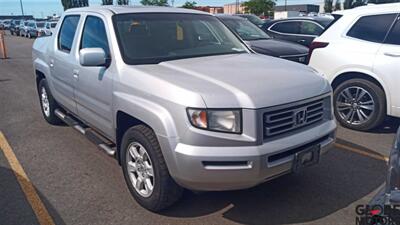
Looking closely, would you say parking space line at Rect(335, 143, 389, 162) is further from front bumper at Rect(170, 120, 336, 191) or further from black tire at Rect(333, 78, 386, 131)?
front bumper at Rect(170, 120, 336, 191)

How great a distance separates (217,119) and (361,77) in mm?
3675

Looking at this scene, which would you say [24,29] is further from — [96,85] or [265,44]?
[96,85]

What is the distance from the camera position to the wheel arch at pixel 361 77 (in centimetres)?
534

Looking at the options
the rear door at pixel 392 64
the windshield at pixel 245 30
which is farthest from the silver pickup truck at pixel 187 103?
the windshield at pixel 245 30

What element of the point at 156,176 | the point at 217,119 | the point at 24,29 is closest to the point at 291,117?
the point at 217,119

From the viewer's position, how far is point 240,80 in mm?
3088

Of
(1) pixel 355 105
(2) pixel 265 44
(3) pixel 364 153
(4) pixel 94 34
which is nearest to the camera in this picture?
(4) pixel 94 34

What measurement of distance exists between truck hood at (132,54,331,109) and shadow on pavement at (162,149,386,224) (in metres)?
1.05

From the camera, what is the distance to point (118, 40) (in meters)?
→ 3.73

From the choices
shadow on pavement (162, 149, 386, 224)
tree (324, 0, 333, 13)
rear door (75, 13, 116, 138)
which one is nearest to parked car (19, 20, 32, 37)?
rear door (75, 13, 116, 138)

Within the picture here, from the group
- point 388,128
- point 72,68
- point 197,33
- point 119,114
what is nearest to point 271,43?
point 388,128

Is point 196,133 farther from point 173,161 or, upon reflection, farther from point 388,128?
point 388,128

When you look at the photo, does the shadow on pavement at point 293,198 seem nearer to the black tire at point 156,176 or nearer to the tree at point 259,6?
the black tire at point 156,176

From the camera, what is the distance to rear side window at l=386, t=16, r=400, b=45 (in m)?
5.30
